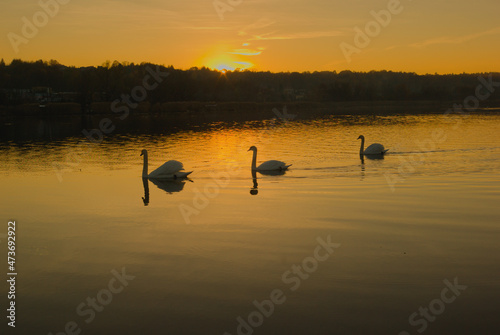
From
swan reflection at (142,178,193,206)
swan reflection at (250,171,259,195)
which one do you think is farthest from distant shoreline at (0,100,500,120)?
swan reflection at (142,178,193,206)

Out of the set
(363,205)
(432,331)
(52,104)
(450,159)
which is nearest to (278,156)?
(450,159)

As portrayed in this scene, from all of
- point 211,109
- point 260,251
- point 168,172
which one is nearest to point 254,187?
point 168,172

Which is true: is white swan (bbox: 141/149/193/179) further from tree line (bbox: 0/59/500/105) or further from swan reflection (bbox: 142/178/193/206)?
tree line (bbox: 0/59/500/105)

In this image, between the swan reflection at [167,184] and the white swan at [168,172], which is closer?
the swan reflection at [167,184]

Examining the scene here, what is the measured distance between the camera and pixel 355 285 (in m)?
7.74

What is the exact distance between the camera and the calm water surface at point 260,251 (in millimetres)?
6891

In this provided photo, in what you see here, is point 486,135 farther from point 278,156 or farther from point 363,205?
point 363,205

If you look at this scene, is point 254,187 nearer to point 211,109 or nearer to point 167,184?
point 167,184

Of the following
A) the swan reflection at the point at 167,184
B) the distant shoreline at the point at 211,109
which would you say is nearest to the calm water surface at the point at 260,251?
the swan reflection at the point at 167,184

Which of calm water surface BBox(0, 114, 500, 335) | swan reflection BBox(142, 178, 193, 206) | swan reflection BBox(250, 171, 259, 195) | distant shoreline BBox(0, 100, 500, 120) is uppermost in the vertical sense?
calm water surface BBox(0, 114, 500, 335)

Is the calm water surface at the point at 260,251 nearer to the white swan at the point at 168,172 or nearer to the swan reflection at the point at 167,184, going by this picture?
the swan reflection at the point at 167,184

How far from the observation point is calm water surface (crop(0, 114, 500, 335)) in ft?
22.6

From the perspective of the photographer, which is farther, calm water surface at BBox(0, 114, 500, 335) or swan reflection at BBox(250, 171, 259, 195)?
swan reflection at BBox(250, 171, 259, 195)

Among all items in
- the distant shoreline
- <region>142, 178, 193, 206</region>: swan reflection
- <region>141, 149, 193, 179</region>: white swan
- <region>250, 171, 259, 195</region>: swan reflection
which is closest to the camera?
<region>250, 171, 259, 195</region>: swan reflection
